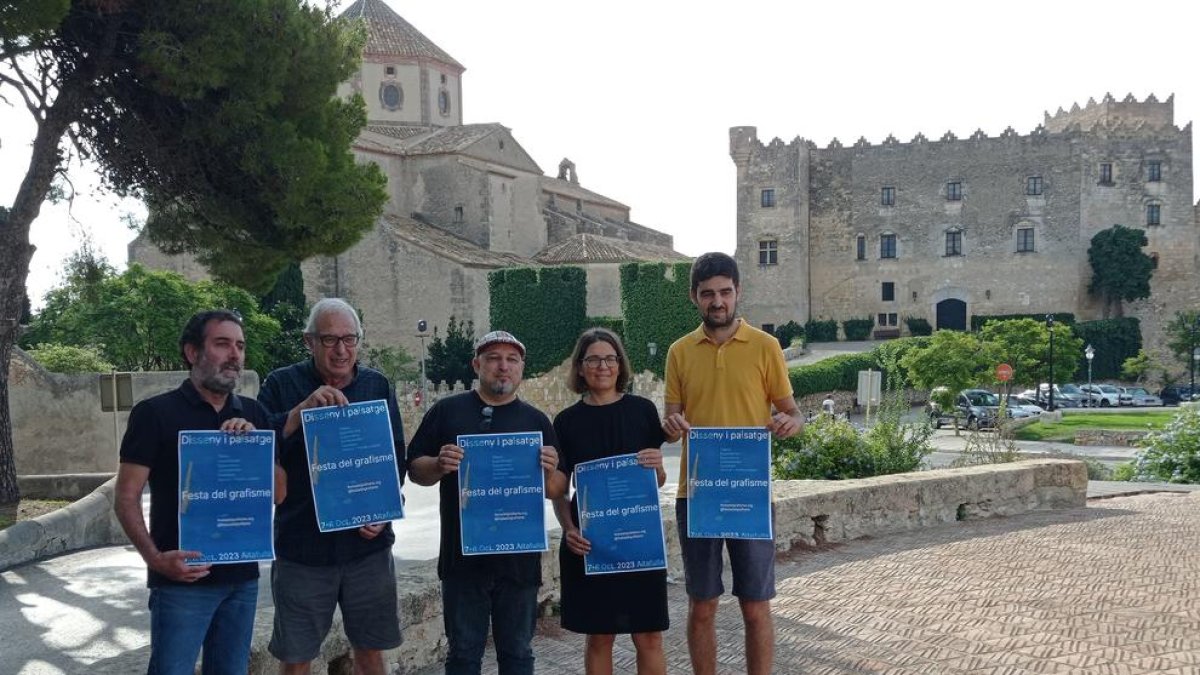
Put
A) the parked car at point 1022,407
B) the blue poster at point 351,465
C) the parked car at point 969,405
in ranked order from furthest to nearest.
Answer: the parked car at point 1022,407
the parked car at point 969,405
the blue poster at point 351,465

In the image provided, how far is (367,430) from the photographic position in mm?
3865

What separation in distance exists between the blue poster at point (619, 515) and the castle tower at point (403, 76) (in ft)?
140

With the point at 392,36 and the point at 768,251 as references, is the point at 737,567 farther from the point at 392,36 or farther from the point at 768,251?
the point at 768,251

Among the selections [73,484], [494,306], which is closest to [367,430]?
[73,484]

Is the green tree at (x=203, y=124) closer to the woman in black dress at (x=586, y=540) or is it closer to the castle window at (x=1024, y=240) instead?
the woman in black dress at (x=586, y=540)

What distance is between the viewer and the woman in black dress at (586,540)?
4.07m

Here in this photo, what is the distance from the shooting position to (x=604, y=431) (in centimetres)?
412

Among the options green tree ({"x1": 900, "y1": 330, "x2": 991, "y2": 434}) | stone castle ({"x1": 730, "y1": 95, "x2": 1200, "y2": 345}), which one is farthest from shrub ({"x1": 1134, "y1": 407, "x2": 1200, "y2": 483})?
stone castle ({"x1": 730, "y1": 95, "x2": 1200, "y2": 345})

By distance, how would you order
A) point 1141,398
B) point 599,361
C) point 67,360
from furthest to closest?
1. point 1141,398
2. point 67,360
3. point 599,361

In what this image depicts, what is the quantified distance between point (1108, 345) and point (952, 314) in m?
7.56

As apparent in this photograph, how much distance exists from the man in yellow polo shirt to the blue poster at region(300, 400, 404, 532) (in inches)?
47.2

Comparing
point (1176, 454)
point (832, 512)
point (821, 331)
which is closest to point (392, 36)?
point (821, 331)

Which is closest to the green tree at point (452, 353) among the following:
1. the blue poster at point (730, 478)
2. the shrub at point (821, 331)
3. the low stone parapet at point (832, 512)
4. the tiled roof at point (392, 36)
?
the tiled roof at point (392, 36)

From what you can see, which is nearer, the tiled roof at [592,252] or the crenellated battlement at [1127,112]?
the tiled roof at [592,252]
